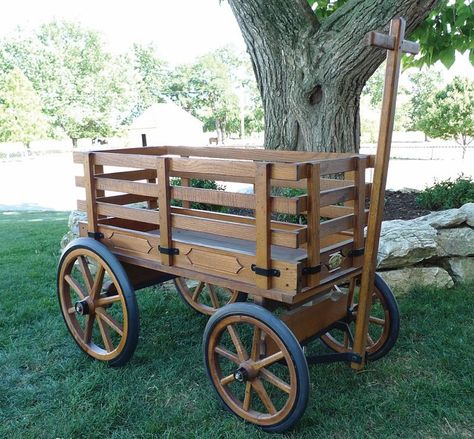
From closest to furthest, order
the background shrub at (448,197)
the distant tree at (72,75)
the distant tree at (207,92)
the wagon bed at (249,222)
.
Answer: the wagon bed at (249,222), the background shrub at (448,197), the distant tree at (72,75), the distant tree at (207,92)

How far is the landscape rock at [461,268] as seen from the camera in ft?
14.2

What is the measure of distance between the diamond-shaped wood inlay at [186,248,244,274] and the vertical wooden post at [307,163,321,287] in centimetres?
37

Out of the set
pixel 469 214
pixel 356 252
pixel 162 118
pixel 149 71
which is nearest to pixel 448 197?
pixel 469 214

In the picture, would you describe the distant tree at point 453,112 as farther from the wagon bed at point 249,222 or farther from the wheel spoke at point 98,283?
the wheel spoke at point 98,283

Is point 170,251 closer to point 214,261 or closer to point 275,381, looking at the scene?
point 214,261

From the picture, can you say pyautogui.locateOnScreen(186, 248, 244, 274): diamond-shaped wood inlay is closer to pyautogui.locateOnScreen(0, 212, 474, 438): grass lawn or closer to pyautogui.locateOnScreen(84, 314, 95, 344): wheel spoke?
pyautogui.locateOnScreen(0, 212, 474, 438): grass lawn

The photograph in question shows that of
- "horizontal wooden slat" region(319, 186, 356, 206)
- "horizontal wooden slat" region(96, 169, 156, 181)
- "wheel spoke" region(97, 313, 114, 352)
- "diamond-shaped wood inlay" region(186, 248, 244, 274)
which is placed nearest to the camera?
"horizontal wooden slat" region(319, 186, 356, 206)

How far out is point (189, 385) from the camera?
298 centimetres

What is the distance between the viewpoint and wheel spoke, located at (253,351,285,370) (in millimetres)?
2396

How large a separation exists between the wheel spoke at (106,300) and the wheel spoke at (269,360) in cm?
105

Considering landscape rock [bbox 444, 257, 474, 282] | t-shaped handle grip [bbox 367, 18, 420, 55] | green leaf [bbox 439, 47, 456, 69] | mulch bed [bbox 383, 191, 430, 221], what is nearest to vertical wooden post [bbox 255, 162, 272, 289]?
t-shaped handle grip [bbox 367, 18, 420, 55]

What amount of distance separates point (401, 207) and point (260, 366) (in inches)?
144

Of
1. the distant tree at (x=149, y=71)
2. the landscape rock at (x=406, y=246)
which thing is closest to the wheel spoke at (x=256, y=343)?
the landscape rock at (x=406, y=246)

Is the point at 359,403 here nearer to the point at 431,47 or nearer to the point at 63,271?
the point at 63,271
